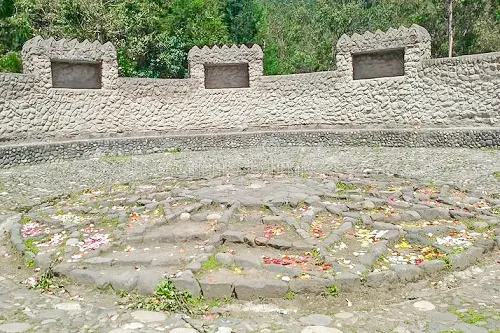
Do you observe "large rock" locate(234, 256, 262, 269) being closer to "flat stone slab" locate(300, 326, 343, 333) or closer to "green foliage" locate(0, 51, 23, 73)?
"flat stone slab" locate(300, 326, 343, 333)

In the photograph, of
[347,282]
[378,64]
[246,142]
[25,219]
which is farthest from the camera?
[378,64]

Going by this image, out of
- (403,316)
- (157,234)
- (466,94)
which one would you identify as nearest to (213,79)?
(466,94)

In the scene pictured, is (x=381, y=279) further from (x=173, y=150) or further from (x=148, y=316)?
(x=173, y=150)

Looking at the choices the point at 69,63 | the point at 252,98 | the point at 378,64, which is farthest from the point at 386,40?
the point at 69,63

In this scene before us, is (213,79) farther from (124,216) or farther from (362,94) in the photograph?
(124,216)

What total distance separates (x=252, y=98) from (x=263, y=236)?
12.2 metres

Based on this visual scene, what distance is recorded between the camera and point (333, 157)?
44.4ft

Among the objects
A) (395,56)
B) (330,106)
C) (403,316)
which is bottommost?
(403,316)

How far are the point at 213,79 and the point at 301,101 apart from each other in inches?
141

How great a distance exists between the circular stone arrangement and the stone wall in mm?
6960

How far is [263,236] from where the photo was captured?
5941 mm

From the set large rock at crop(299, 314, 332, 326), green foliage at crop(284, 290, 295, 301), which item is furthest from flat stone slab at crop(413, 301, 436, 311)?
green foliage at crop(284, 290, 295, 301)

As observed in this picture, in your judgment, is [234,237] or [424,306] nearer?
[424,306]

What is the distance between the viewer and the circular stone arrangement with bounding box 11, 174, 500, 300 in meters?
4.79
